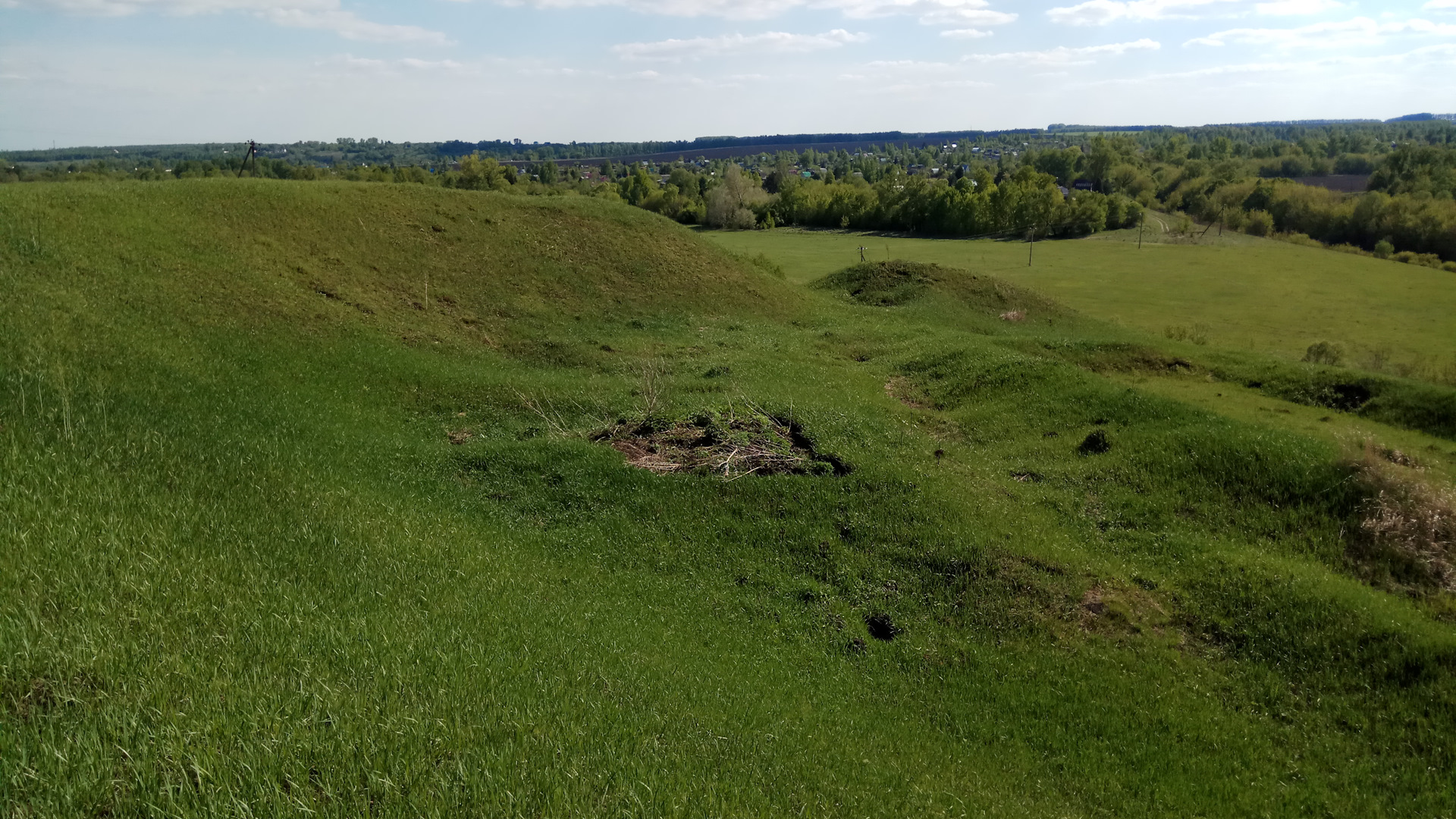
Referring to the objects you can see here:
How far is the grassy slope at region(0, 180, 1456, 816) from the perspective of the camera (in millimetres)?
6691

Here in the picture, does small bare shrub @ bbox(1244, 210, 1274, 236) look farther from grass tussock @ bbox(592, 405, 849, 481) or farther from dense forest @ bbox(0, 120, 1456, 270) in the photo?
grass tussock @ bbox(592, 405, 849, 481)

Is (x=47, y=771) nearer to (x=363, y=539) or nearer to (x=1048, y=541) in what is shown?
(x=363, y=539)

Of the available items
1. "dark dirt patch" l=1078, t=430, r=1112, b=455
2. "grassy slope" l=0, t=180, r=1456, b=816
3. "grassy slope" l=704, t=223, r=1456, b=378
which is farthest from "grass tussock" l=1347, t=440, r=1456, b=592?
"grassy slope" l=704, t=223, r=1456, b=378

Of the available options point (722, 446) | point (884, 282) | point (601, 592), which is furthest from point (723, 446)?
point (884, 282)

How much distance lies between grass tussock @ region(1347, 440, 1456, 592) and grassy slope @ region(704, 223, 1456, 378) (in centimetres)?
2462

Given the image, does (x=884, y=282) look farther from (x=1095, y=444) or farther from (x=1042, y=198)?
(x=1042, y=198)

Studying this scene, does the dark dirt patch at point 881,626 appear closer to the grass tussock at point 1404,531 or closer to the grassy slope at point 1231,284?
the grass tussock at point 1404,531

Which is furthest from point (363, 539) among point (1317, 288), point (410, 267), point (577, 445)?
point (1317, 288)

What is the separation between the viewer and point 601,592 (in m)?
13.1

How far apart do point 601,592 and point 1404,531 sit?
602 inches

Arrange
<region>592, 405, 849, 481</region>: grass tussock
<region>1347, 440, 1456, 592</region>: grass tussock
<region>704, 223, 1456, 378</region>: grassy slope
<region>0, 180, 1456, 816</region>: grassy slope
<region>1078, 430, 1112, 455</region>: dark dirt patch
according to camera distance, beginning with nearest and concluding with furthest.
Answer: <region>0, 180, 1456, 816</region>: grassy slope → <region>1347, 440, 1456, 592</region>: grass tussock → <region>592, 405, 849, 481</region>: grass tussock → <region>1078, 430, 1112, 455</region>: dark dirt patch → <region>704, 223, 1456, 378</region>: grassy slope

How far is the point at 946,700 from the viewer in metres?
11.3

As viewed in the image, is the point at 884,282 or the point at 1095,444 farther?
the point at 884,282

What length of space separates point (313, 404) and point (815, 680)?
1442 centimetres
